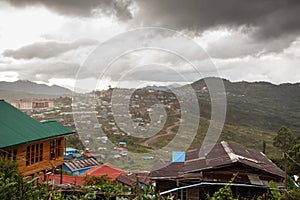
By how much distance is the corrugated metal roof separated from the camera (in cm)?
1275

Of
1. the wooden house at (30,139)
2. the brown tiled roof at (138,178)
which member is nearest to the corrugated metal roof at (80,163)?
the wooden house at (30,139)

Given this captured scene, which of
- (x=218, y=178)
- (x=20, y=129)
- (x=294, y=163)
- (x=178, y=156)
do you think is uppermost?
(x=20, y=129)

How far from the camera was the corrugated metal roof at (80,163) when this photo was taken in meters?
12.8

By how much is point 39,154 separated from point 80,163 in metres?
6.13

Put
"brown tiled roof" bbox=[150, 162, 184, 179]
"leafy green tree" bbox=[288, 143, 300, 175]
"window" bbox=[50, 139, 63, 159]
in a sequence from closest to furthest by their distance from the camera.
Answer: "brown tiled roof" bbox=[150, 162, 184, 179], "window" bbox=[50, 139, 63, 159], "leafy green tree" bbox=[288, 143, 300, 175]

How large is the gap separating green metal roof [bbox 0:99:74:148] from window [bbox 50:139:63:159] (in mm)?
369

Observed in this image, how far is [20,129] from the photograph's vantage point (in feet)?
23.6

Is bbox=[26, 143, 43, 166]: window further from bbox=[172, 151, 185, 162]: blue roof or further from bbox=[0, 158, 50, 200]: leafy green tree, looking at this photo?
bbox=[0, 158, 50, 200]: leafy green tree

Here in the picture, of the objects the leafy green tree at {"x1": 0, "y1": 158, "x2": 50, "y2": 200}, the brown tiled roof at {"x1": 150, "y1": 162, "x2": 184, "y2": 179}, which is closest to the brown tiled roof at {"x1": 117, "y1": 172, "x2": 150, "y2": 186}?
the brown tiled roof at {"x1": 150, "y1": 162, "x2": 184, "y2": 179}

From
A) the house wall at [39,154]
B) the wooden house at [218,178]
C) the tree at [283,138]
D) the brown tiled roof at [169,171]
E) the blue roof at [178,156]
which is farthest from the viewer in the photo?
the tree at [283,138]

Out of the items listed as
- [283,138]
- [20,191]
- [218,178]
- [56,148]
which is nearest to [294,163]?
[283,138]

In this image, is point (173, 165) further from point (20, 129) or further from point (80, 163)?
point (80, 163)

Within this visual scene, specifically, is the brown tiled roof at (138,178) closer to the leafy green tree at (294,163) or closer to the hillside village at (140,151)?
the hillside village at (140,151)

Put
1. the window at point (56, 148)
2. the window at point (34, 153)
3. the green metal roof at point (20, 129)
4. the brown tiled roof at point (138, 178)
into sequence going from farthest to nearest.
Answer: the window at point (56, 148) → the window at point (34, 153) → the green metal roof at point (20, 129) → the brown tiled roof at point (138, 178)
